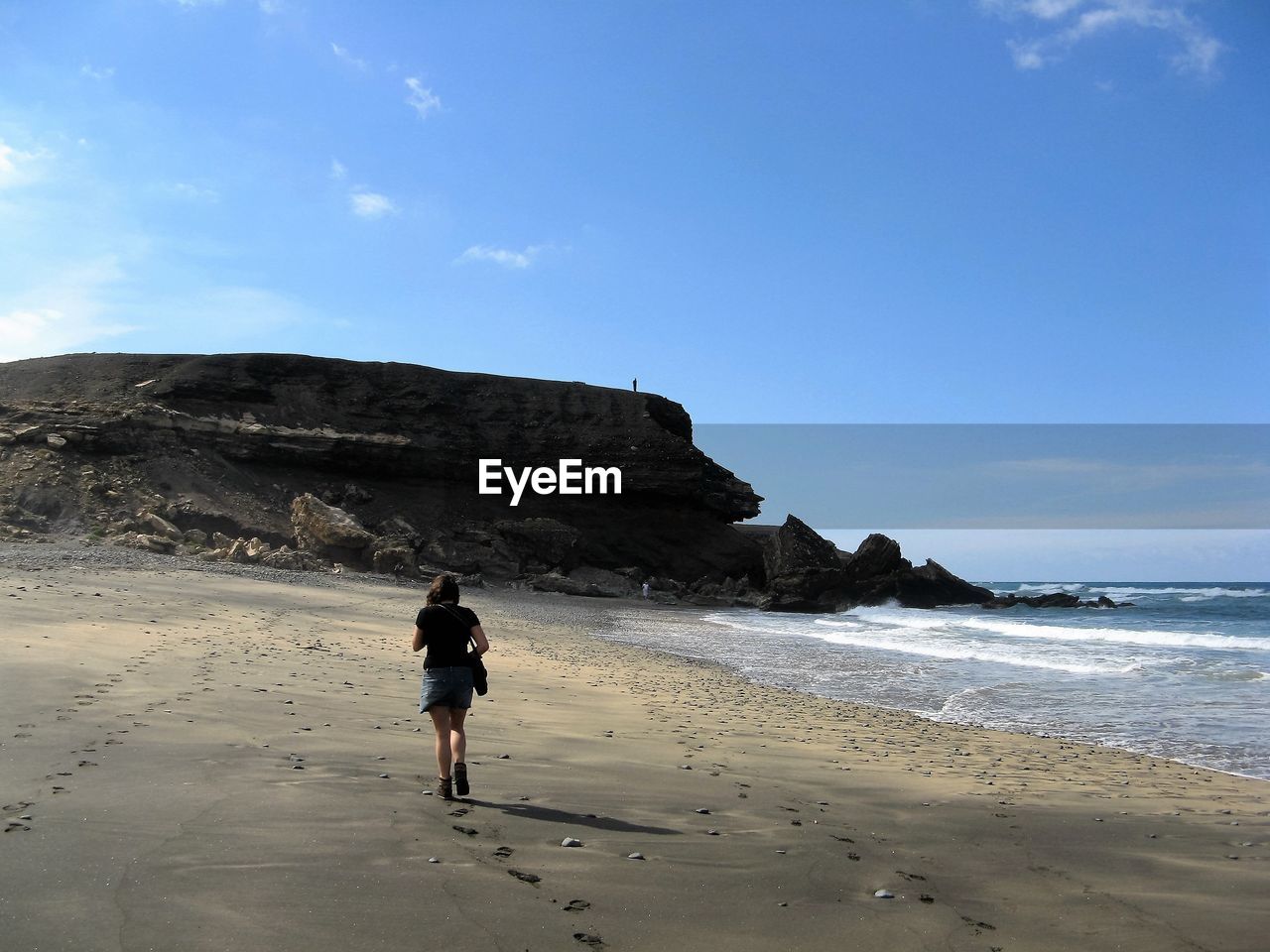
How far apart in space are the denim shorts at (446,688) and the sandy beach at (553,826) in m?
0.50


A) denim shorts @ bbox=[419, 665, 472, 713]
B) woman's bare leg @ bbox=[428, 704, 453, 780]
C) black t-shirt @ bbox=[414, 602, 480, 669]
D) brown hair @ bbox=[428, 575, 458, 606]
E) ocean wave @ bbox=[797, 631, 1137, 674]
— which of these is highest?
brown hair @ bbox=[428, 575, 458, 606]

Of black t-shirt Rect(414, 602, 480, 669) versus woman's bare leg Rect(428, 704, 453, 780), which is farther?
black t-shirt Rect(414, 602, 480, 669)

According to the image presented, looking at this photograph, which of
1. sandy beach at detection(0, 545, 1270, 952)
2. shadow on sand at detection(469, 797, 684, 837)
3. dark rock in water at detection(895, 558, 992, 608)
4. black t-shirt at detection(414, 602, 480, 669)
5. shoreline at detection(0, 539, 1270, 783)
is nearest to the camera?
sandy beach at detection(0, 545, 1270, 952)

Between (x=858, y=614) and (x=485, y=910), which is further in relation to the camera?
(x=858, y=614)

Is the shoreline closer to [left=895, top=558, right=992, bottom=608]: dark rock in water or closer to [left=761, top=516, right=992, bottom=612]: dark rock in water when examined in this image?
[left=761, top=516, right=992, bottom=612]: dark rock in water

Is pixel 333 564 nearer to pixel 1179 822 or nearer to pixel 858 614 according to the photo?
pixel 858 614

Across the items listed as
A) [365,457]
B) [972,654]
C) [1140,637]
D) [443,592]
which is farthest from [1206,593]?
[443,592]

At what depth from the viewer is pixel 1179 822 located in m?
5.89

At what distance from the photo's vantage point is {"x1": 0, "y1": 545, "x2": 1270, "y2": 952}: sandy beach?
3.46 m

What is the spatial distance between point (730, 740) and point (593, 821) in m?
3.25

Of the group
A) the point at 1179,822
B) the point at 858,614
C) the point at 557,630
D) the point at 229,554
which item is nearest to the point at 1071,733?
the point at 1179,822

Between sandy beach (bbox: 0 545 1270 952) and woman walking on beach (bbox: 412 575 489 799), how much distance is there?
375 mm

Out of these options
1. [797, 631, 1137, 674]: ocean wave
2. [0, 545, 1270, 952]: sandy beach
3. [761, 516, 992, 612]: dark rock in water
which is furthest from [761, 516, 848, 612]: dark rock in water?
[0, 545, 1270, 952]: sandy beach

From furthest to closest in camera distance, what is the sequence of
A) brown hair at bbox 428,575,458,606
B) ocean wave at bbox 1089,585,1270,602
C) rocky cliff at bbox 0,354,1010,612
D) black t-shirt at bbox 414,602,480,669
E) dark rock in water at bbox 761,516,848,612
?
ocean wave at bbox 1089,585,1270,602 → dark rock in water at bbox 761,516,848,612 → rocky cliff at bbox 0,354,1010,612 → brown hair at bbox 428,575,458,606 → black t-shirt at bbox 414,602,480,669
